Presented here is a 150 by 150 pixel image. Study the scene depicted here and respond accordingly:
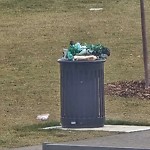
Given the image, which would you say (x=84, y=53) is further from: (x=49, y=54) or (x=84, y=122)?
(x=49, y=54)

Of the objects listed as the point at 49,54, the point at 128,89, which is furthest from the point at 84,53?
the point at 49,54

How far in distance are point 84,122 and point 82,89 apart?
481 millimetres

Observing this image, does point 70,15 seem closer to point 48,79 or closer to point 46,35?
point 46,35

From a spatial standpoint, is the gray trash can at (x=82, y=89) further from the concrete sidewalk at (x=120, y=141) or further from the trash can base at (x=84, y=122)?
the concrete sidewalk at (x=120, y=141)

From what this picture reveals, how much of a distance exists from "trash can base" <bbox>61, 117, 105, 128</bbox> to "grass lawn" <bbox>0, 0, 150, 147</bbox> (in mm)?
395

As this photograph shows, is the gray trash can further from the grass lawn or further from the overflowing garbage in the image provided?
the grass lawn

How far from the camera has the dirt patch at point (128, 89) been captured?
1529 centimetres

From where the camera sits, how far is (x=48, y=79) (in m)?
17.8

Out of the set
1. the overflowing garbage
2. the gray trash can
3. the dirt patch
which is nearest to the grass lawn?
the dirt patch

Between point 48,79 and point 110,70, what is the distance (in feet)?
5.57

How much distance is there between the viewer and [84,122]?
11.5 meters

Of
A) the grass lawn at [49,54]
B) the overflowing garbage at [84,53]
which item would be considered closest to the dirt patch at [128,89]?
the grass lawn at [49,54]

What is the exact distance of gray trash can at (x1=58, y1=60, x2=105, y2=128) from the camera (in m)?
11.4

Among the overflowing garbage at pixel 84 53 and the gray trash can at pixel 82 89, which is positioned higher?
the overflowing garbage at pixel 84 53
